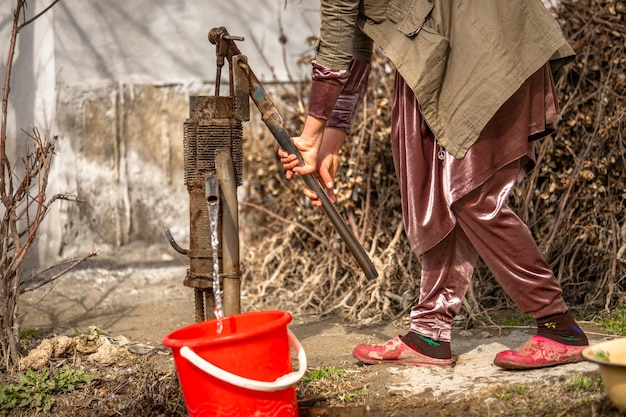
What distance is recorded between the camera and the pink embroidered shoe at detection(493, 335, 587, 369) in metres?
3.18

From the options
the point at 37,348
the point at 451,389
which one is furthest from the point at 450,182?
the point at 37,348

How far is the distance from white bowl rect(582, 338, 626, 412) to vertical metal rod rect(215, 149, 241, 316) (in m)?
A: 1.27

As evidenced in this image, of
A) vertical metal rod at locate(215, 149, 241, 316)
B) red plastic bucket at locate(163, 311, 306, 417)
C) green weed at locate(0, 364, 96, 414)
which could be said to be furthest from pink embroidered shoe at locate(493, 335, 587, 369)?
green weed at locate(0, 364, 96, 414)

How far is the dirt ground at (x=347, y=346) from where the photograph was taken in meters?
2.97

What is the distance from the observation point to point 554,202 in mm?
4699

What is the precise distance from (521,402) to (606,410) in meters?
0.29

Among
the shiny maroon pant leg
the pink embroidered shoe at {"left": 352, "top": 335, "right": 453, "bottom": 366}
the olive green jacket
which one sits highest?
the olive green jacket

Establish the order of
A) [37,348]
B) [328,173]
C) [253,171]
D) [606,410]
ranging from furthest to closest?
[253,171]
[37,348]
[328,173]
[606,410]

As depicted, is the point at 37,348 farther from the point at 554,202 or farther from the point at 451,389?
the point at 554,202

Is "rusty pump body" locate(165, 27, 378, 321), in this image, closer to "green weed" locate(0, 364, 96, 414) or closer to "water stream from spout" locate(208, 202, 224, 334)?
"water stream from spout" locate(208, 202, 224, 334)

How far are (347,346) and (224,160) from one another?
129cm

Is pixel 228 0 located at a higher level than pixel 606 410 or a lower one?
higher

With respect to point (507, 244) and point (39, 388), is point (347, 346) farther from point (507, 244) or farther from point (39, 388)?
point (39, 388)

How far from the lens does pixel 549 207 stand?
4707 millimetres
